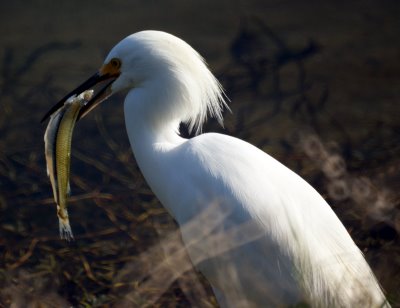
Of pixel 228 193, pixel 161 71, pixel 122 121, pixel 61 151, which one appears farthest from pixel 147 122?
pixel 122 121

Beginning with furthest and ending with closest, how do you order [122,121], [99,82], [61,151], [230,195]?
[122,121] < [99,82] < [61,151] < [230,195]

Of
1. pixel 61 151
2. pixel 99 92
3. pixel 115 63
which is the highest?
pixel 115 63

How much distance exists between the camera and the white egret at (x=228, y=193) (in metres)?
2.60

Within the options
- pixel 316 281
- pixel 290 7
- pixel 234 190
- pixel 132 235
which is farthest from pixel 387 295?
pixel 290 7

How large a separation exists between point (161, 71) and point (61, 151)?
1.48 ft

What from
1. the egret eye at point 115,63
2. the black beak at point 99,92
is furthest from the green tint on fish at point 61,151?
the egret eye at point 115,63

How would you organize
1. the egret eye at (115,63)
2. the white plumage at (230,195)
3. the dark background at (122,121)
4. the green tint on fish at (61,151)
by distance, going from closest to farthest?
the white plumage at (230,195) → the green tint on fish at (61,151) → the egret eye at (115,63) → the dark background at (122,121)

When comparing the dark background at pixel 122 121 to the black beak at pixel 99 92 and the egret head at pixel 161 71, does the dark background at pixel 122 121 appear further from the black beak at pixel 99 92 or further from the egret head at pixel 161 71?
the black beak at pixel 99 92

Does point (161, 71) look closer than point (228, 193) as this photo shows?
No

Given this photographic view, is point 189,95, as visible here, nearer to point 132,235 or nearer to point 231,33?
point 132,235

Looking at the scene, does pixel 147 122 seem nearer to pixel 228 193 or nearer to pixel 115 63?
pixel 115 63

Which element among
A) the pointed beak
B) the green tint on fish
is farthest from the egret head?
the green tint on fish

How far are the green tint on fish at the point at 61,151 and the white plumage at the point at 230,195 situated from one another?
0.59 feet

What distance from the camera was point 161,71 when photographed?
9.32ft
